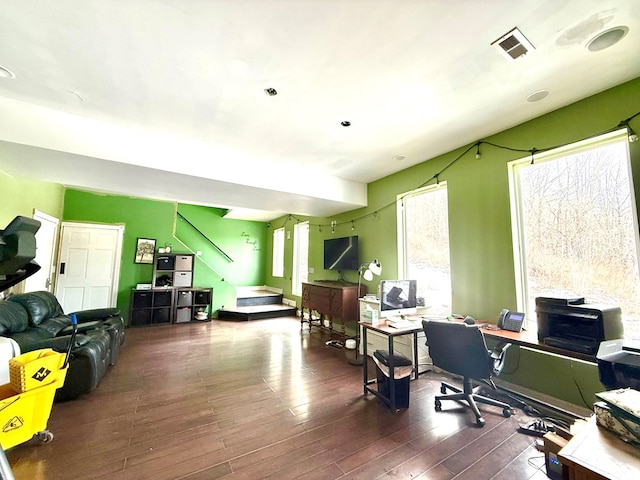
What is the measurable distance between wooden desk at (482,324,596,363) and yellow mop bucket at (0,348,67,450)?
376 cm

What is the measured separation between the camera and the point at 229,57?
195 cm

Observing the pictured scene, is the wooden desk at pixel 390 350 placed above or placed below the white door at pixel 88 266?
below

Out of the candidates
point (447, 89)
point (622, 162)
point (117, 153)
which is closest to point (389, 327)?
point (447, 89)

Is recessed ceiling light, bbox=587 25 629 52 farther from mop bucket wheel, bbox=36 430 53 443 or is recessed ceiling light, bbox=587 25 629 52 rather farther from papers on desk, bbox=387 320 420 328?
mop bucket wheel, bbox=36 430 53 443

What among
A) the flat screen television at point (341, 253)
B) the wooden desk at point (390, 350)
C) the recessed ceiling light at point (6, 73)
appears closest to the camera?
the recessed ceiling light at point (6, 73)

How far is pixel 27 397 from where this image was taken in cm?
187

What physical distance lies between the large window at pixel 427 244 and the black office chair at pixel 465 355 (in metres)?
1.18

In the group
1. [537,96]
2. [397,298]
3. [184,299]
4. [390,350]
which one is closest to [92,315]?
[184,299]

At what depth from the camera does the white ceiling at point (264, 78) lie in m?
1.62

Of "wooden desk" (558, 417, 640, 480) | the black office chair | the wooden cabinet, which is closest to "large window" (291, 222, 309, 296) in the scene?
the wooden cabinet

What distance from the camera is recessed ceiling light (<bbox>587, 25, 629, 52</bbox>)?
1.74 meters

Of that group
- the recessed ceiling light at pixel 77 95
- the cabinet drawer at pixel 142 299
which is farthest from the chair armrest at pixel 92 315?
the recessed ceiling light at pixel 77 95

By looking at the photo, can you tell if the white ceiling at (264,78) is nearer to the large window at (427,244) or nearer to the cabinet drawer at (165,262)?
the large window at (427,244)

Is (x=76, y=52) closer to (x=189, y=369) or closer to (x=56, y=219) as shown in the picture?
(x=189, y=369)
